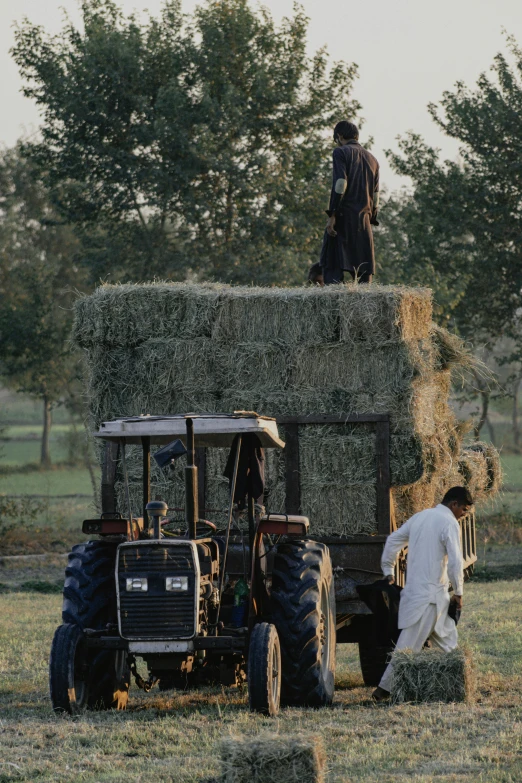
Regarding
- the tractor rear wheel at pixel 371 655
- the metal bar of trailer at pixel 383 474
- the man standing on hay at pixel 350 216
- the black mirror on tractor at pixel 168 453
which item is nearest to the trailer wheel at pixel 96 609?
the black mirror on tractor at pixel 168 453

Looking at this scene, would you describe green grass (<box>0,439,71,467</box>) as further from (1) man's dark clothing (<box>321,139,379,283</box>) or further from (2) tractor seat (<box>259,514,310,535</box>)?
(2) tractor seat (<box>259,514,310,535</box>)

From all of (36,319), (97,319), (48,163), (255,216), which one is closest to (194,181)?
(255,216)

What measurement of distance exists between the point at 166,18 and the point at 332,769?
2328cm

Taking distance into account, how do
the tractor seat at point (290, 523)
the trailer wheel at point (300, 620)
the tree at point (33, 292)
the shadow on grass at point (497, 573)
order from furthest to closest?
the tree at point (33, 292)
the shadow on grass at point (497, 573)
the tractor seat at point (290, 523)
the trailer wheel at point (300, 620)

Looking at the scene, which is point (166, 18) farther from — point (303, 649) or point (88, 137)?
point (303, 649)

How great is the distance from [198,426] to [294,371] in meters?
2.10

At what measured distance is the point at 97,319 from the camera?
1112cm

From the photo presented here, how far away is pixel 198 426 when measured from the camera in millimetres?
8680

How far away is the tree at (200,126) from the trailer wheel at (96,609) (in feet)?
55.6

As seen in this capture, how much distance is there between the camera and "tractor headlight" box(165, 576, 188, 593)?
8.45m

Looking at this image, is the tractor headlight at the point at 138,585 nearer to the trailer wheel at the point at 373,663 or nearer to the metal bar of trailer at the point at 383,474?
the metal bar of trailer at the point at 383,474

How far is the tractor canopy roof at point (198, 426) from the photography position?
863cm

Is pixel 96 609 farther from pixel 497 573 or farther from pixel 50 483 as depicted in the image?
pixel 50 483

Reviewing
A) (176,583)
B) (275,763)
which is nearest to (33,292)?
(176,583)
